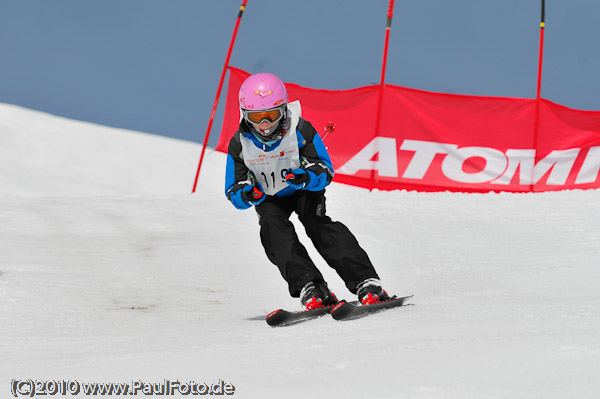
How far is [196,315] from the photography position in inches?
182

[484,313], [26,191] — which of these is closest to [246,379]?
[484,313]

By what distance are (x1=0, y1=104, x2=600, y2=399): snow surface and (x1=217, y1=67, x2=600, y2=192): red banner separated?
62 cm

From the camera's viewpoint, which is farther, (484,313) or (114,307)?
(114,307)

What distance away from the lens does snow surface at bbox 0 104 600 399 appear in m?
2.18

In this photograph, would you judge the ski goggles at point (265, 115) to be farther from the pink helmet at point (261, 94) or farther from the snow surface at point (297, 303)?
the snow surface at point (297, 303)

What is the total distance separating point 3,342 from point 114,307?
121 centimetres

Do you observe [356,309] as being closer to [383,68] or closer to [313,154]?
[313,154]

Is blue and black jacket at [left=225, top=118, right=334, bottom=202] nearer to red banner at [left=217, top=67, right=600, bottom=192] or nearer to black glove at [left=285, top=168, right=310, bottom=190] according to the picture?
black glove at [left=285, top=168, right=310, bottom=190]

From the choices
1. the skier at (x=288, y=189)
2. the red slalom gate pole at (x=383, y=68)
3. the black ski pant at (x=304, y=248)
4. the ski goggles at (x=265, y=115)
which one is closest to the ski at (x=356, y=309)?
the skier at (x=288, y=189)

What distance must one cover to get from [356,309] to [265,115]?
111 centimetres

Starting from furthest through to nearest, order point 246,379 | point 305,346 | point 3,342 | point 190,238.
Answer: point 190,238 < point 3,342 < point 305,346 < point 246,379

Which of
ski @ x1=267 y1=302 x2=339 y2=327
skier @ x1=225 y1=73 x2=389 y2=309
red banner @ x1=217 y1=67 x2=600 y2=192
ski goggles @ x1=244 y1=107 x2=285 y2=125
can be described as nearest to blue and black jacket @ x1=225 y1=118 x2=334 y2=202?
skier @ x1=225 y1=73 x2=389 y2=309

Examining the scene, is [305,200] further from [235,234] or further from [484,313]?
[235,234]

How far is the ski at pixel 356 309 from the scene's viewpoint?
3346 mm
